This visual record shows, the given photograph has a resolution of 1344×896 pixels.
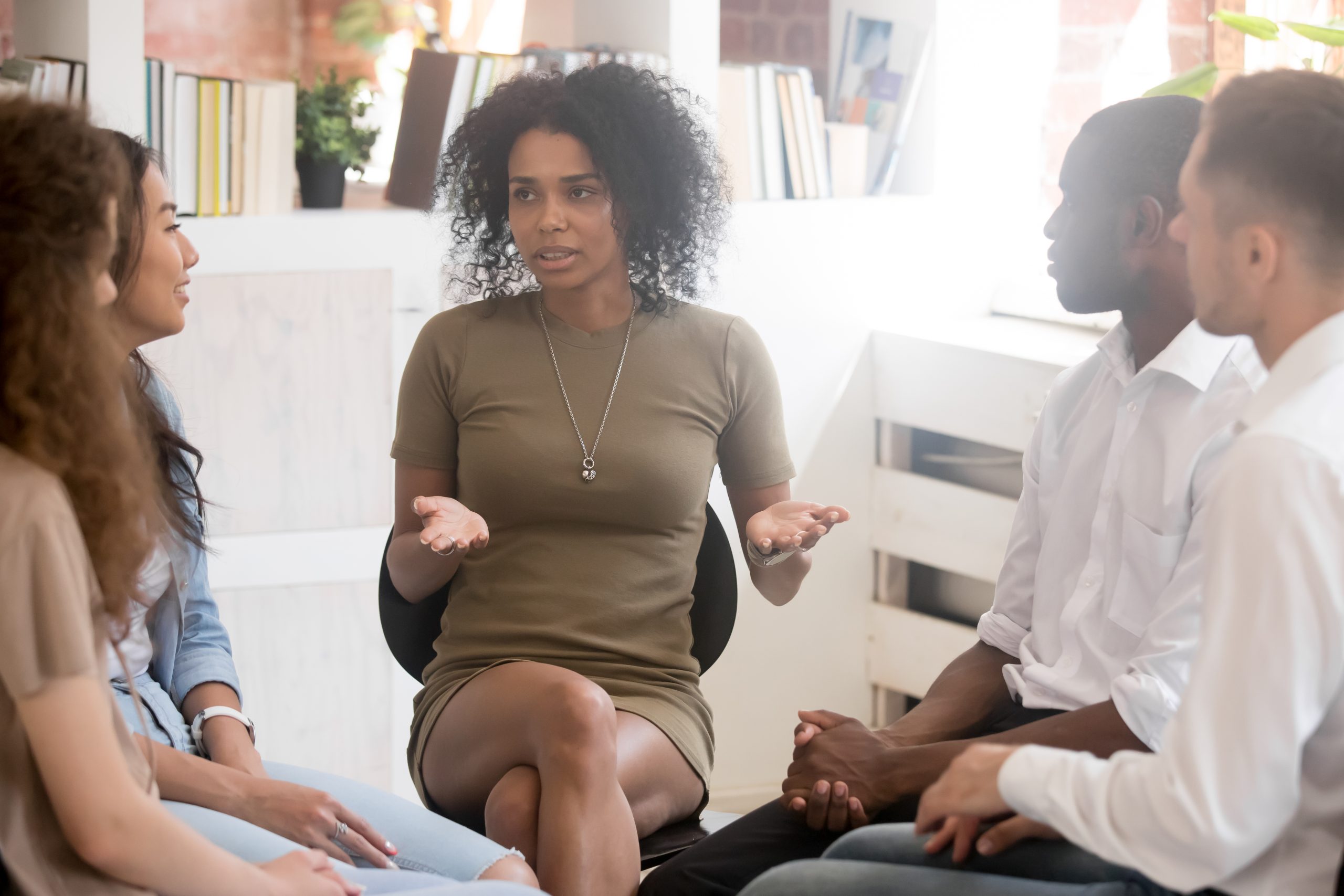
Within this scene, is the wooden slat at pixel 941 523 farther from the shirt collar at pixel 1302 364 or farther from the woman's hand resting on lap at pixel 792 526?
the shirt collar at pixel 1302 364

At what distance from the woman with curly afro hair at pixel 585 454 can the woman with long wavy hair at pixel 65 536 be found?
0.66m

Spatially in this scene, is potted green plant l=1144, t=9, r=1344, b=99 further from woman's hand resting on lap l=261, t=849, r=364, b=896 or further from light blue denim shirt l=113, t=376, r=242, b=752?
woman's hand resting on lap l=261, t=849, r=364, b=896

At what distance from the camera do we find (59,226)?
3.46 feet

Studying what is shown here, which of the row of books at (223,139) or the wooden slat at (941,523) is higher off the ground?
the row of books at (223,139)

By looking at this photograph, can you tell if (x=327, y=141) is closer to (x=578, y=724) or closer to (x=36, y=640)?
(x=578, y=724)

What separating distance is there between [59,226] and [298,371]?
1.68 m

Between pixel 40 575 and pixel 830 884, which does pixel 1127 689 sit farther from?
pixel 40 575

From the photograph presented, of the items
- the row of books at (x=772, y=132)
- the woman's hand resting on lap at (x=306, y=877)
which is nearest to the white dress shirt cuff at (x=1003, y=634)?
the woman's hand resting on lap at (x=306, y=877)

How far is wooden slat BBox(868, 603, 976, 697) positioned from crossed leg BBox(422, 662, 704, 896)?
4.45 ft

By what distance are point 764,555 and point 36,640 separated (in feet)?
3.20

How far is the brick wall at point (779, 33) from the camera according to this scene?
11.0 ft

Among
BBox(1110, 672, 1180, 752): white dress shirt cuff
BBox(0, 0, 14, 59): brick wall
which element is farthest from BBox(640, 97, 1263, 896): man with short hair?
BBox(0, 0, 14, 59): brick wall

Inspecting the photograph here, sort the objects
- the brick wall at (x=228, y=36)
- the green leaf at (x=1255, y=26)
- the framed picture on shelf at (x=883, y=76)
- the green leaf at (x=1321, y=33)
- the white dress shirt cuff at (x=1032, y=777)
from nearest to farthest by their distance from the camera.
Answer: the white dress shirt cuff at (x=1032, y=777) → the green leaf at (x=1321, y=33) → the green leaf at (x=1255, y=26) → the framed picture on shelf at (x=883, y=76) → the brick wall at (x=228, y=36)

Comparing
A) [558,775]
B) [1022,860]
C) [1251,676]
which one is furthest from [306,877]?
[1251,676]
